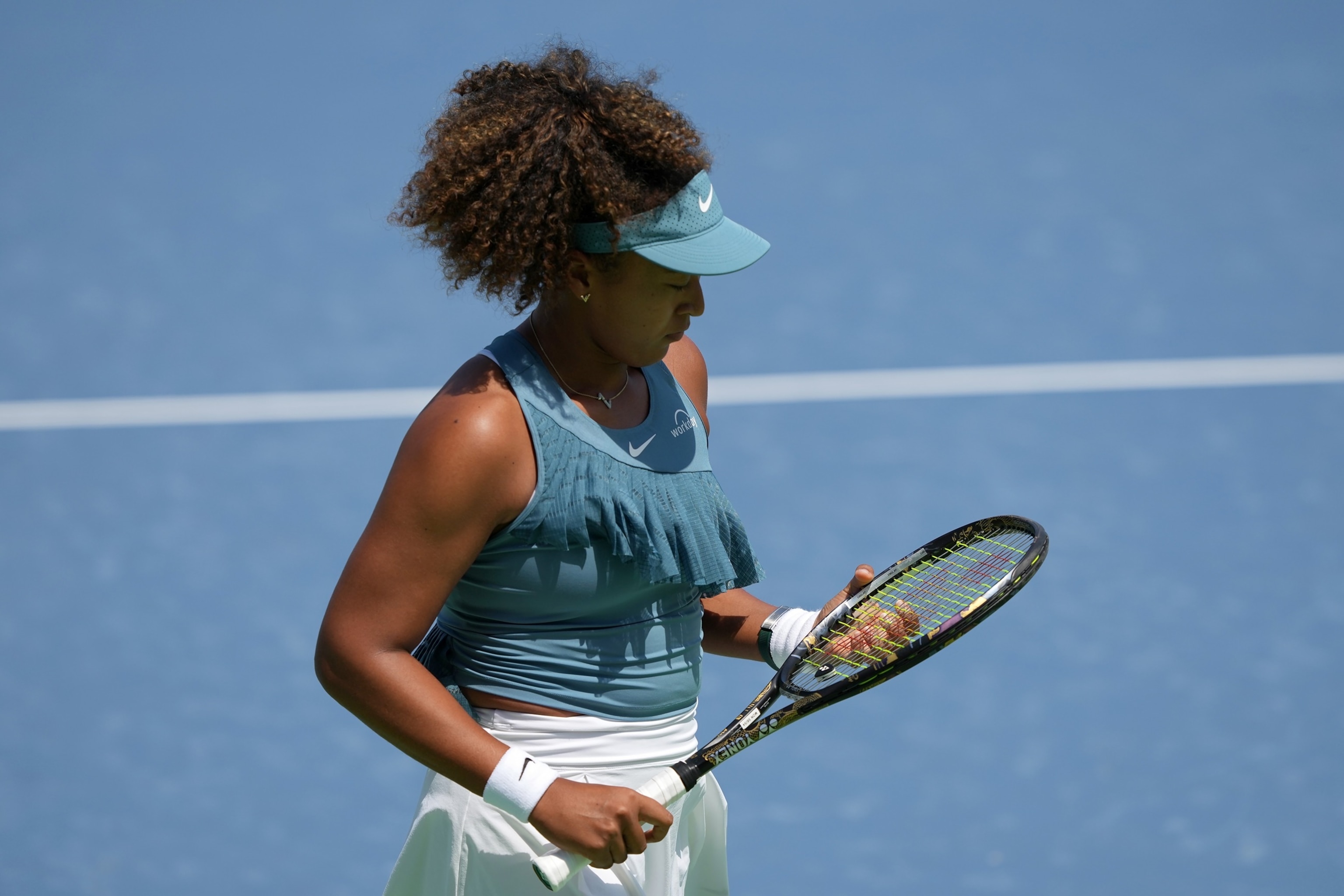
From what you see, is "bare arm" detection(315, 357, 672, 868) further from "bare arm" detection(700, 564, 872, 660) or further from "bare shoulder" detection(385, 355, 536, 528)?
"bare arm" detection(700, 564, 872, 660)

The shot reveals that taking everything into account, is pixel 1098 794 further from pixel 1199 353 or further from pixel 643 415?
pixel 1199 353

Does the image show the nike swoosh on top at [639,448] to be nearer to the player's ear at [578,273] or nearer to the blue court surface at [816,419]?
the player's ear at [578,273]

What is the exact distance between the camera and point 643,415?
2115 mm

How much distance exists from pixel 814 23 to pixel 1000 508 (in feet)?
12.4

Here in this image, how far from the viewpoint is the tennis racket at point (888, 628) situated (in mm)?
2082

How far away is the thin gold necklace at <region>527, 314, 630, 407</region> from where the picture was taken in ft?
6.67

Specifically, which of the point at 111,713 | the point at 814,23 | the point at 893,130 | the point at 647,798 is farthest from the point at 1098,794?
the point at 814,23

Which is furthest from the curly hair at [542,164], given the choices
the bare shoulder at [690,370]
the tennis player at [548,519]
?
the bare shoulder at [690,370]

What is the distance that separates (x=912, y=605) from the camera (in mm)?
2338

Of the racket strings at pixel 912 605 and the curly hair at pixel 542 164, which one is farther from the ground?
the curly hair at pixel 542 164

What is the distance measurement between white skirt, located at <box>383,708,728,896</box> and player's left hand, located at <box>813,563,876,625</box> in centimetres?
34

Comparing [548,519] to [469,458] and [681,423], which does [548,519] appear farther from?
[681,423]

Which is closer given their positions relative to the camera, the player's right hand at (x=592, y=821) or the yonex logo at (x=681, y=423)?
the player's right hand at (x=592, y=821)

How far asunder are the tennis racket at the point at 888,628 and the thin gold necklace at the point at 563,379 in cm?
51
